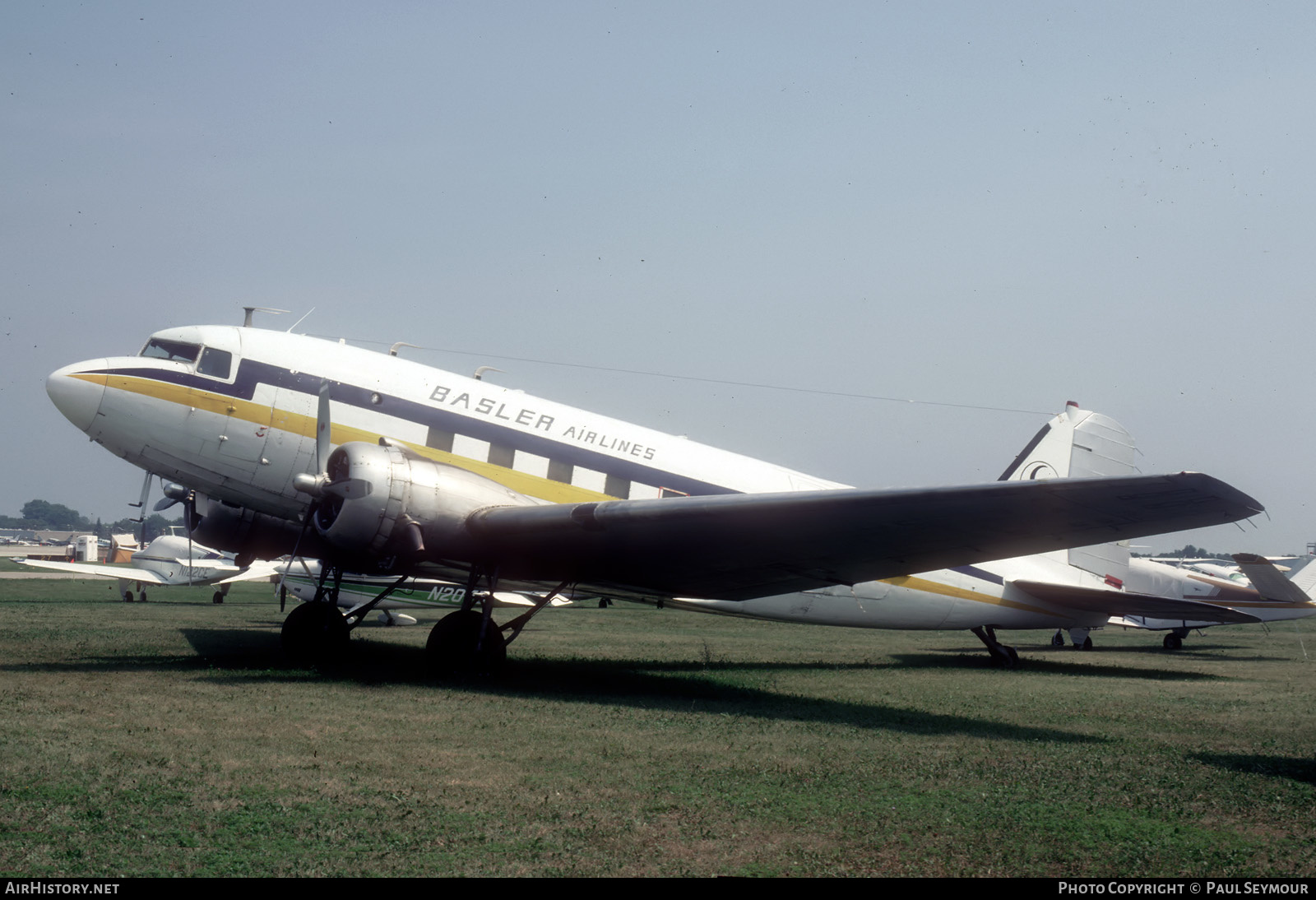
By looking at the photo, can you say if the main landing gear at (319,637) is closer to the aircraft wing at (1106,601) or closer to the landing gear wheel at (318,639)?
the landing gear wheel at (318,639)

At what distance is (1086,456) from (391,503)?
504 inches

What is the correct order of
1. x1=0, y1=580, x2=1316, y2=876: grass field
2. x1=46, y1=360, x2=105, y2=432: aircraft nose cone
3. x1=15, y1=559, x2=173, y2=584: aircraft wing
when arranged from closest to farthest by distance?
1. x1=0, y1=580, x2=1316, y2=876: grass field
2. x1=46, y1=360, x2=105, y2=432: aircraft nose cone
3. x1=15, y1=559, x2=173, y2=584: aircraft wing

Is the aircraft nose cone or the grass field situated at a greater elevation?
the aircraft nose cone

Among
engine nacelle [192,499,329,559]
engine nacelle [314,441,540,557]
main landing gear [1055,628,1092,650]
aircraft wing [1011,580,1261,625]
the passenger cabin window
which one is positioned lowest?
main landing gear [1055,628,1092,650]

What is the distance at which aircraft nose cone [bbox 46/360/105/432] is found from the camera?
41.1 ft

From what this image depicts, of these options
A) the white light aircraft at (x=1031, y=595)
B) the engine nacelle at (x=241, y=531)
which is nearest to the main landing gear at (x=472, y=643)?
the white light aircraft at (x=1031, y=595)

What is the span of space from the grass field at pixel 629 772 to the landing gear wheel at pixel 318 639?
0.54 metres

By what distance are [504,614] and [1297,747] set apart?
65.4 ft

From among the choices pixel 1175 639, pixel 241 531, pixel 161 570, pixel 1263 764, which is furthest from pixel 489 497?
pixel 161 570

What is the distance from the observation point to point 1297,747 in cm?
880

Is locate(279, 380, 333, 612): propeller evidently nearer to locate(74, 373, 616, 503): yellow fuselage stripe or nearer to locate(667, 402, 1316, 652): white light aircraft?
locate(74, 373, 616, 503): yellow fuselage stripe

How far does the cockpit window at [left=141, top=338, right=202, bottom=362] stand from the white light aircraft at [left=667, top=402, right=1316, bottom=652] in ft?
24.7

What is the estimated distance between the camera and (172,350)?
43.0 ft

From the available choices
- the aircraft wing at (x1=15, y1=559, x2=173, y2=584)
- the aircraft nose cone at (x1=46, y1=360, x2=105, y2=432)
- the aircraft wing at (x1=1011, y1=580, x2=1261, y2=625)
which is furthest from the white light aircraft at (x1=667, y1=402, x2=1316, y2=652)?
the aircraft wing at (x1=15, y1=559, x2=173, y2=584)
